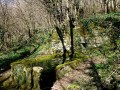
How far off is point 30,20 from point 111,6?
16.2m

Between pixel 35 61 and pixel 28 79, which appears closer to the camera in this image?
pixel 28 79

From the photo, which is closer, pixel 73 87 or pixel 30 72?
pixel 73 87

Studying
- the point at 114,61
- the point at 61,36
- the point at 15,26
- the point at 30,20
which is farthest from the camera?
the point at 15,26

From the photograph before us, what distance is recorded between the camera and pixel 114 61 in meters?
14.3

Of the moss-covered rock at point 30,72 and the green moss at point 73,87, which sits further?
the moss-covered rock at point 30,72

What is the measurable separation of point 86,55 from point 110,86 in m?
5.37

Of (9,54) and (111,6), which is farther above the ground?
(111,6)

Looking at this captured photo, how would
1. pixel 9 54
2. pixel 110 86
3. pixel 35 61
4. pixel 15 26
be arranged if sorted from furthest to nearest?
pixel 15 26
pixel 9 54
pixel 35 61
pixel 110 86

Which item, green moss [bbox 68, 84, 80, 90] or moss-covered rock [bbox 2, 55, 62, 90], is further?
moss-covered rock [bbox 2, 55, 62, 90]

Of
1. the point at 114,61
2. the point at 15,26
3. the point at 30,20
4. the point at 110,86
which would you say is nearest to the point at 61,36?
the point at 114,61

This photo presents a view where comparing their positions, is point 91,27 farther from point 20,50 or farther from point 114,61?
point 20,50

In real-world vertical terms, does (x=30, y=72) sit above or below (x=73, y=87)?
above

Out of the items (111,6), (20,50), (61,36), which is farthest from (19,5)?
(61,36)

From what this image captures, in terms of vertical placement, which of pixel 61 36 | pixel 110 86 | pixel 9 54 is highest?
pixel 61 36
